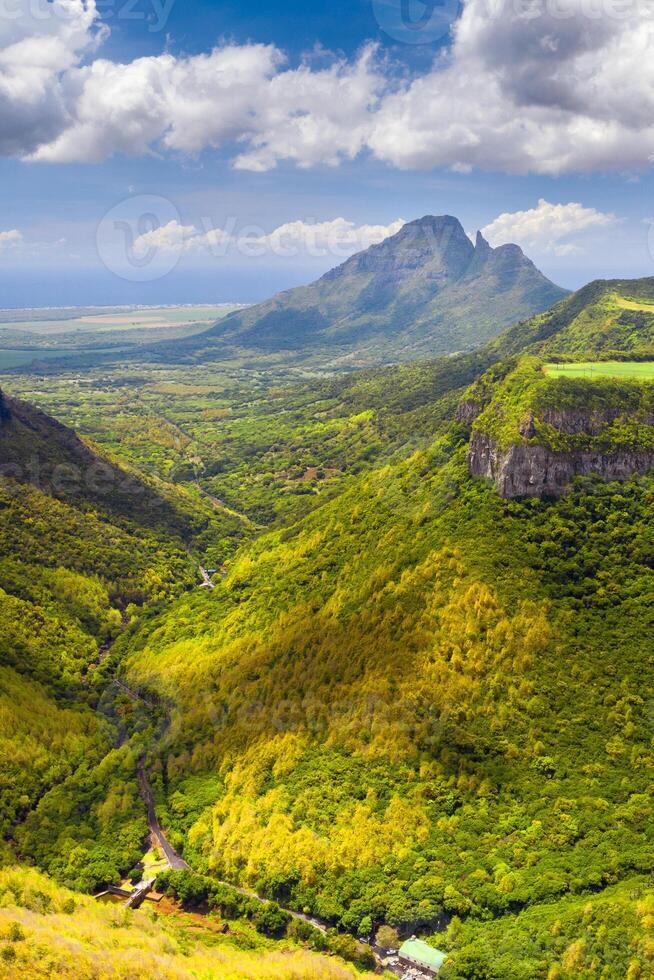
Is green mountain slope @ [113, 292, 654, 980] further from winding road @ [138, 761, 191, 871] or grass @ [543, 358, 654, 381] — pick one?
grass @ [543, 358, 654, 381]

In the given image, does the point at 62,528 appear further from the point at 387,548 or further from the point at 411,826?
the point at 411,826

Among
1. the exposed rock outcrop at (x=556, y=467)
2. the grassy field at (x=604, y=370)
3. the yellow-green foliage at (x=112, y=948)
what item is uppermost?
the grassy field at (x=604, y=370)

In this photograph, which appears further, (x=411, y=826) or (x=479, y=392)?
(x=479, y=392)

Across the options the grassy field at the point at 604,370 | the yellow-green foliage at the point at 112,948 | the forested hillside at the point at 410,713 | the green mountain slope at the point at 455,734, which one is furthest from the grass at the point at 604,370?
the yellow-green foliage at the point at 112,948

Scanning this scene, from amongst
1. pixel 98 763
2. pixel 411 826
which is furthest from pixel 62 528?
pixel 411 826

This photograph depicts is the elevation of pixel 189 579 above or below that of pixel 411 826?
above

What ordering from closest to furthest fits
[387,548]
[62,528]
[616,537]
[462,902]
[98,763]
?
[462,902] < [616,537] < [98,763] < [387,548] < [62,528]

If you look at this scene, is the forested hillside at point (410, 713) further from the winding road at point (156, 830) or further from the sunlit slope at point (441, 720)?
the winding road at point (156, 830)
